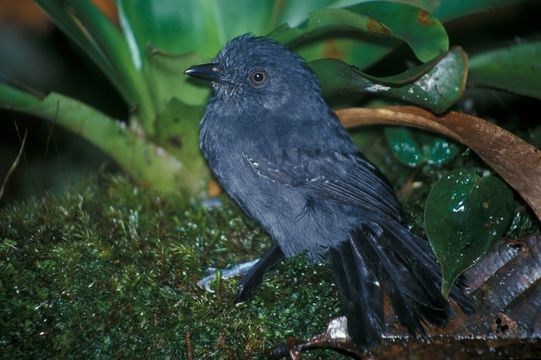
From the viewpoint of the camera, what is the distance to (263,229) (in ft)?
11.3

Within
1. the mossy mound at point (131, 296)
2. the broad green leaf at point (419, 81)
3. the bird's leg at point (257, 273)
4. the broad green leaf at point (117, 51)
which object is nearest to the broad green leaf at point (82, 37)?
the broad green leaf at point (117, 51)

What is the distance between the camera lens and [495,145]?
298 centimetres

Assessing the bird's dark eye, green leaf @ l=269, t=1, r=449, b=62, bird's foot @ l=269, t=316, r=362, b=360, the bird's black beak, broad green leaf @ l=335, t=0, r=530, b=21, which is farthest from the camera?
the bird's dark eye

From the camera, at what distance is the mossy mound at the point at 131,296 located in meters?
2.67

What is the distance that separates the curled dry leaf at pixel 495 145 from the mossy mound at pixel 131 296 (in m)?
0.88

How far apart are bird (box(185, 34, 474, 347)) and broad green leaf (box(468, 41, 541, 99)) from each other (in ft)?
2.30

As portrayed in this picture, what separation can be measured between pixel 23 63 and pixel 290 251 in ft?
12.5

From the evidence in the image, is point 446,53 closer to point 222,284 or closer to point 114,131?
point 222,284

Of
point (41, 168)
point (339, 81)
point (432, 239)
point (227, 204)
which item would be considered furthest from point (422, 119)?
point (41, 168)

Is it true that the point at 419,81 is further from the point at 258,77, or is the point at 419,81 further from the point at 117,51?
the point at 117,51

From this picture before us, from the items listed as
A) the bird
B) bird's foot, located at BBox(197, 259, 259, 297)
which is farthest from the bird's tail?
bird's foot, located at BBox(197, 259, 259, 297)

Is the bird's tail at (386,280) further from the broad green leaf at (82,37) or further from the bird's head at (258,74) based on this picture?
the broad green leaf at (82,37)

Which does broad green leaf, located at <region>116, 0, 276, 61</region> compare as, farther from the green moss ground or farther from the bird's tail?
the bird's tail

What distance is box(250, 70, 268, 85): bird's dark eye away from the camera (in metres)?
3.54
